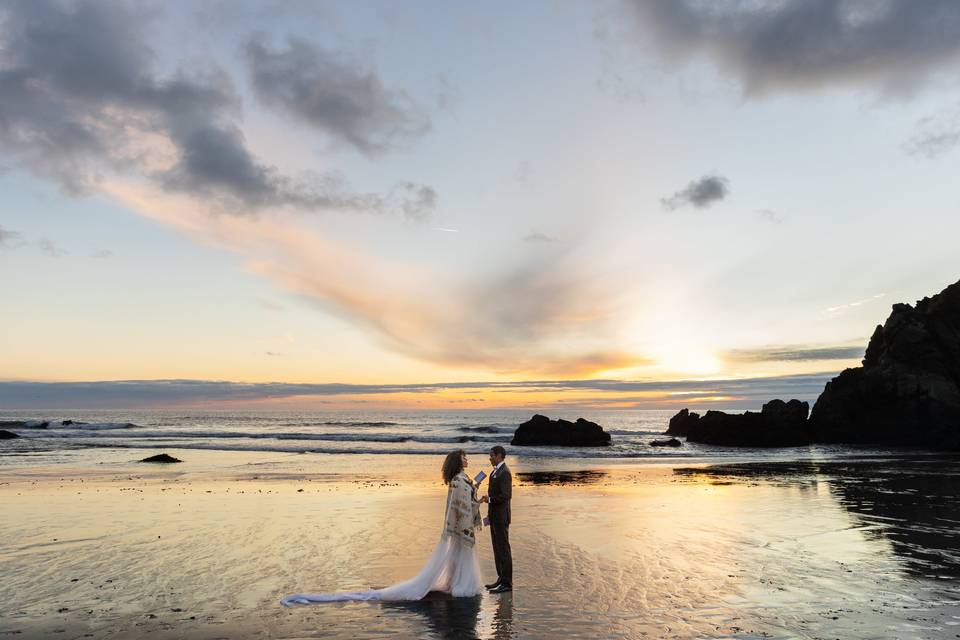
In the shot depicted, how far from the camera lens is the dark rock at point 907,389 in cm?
5138

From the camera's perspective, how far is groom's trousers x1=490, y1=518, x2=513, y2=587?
1019cm

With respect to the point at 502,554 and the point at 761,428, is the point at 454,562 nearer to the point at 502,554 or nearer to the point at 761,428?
the point at 502,554

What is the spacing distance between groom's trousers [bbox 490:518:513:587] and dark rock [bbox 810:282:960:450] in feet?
177

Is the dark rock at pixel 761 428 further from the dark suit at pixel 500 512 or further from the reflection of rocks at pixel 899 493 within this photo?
the dark suit at pixel 500 512

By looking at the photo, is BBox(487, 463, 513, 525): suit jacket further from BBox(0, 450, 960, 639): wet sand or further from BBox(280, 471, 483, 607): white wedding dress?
BBox(0, 450, 960, 639): wet sand

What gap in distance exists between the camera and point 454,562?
1006 cm

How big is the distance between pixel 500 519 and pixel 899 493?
1931 cm

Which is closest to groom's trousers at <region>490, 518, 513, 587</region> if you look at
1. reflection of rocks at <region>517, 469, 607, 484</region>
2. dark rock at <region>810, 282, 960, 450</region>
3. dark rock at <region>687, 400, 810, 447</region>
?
reflection of rocks at <region>517, 469, 607, 484</region>

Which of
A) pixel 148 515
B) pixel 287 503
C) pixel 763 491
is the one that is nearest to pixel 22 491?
pixel 148 515

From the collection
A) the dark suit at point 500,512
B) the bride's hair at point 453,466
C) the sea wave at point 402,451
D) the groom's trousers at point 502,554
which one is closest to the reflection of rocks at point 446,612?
the groom's trousers at point 502,554

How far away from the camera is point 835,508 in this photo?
18.9 m

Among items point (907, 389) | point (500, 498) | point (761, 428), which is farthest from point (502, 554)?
point (907, 389)

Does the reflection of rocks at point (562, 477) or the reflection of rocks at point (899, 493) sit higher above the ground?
the reflection of rocks at point (899, 493)

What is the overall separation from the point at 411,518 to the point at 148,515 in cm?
757
